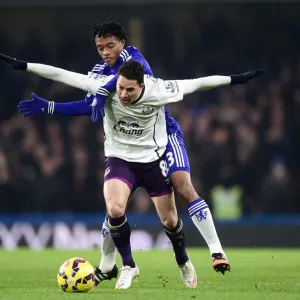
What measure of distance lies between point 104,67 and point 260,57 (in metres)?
11.2

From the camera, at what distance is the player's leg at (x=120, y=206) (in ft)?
27.9

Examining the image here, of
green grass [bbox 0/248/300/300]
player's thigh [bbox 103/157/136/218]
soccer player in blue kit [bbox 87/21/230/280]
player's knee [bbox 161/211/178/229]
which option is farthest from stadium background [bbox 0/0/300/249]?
player's thigh [bbox 103/157/136/218]

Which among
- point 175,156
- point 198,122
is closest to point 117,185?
point 175,156

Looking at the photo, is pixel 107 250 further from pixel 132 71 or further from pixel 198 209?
pixel 132 71

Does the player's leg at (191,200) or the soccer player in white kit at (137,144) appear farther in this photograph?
the player's leg at (191,200)

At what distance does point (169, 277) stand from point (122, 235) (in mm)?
1929

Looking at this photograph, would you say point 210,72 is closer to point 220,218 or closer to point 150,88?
point 220,218

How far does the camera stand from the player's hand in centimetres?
852

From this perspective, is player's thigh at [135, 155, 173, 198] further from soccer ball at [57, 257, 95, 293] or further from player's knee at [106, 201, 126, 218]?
soccer ball at [57, 257, 95, 293]

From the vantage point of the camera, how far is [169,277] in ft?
34.3

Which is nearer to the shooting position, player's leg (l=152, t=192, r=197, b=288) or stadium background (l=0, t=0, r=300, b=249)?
player's leg (l=152, t=192, r=197, b=288)

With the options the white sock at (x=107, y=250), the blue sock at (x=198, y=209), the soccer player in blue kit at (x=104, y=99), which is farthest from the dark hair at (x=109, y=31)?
the white sock at (x=107, y=250)

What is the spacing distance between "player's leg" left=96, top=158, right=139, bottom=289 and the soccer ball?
19.5 inches

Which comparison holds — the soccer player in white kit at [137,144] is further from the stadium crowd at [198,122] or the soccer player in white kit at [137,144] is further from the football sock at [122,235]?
the stadium crowd at [198,122]
